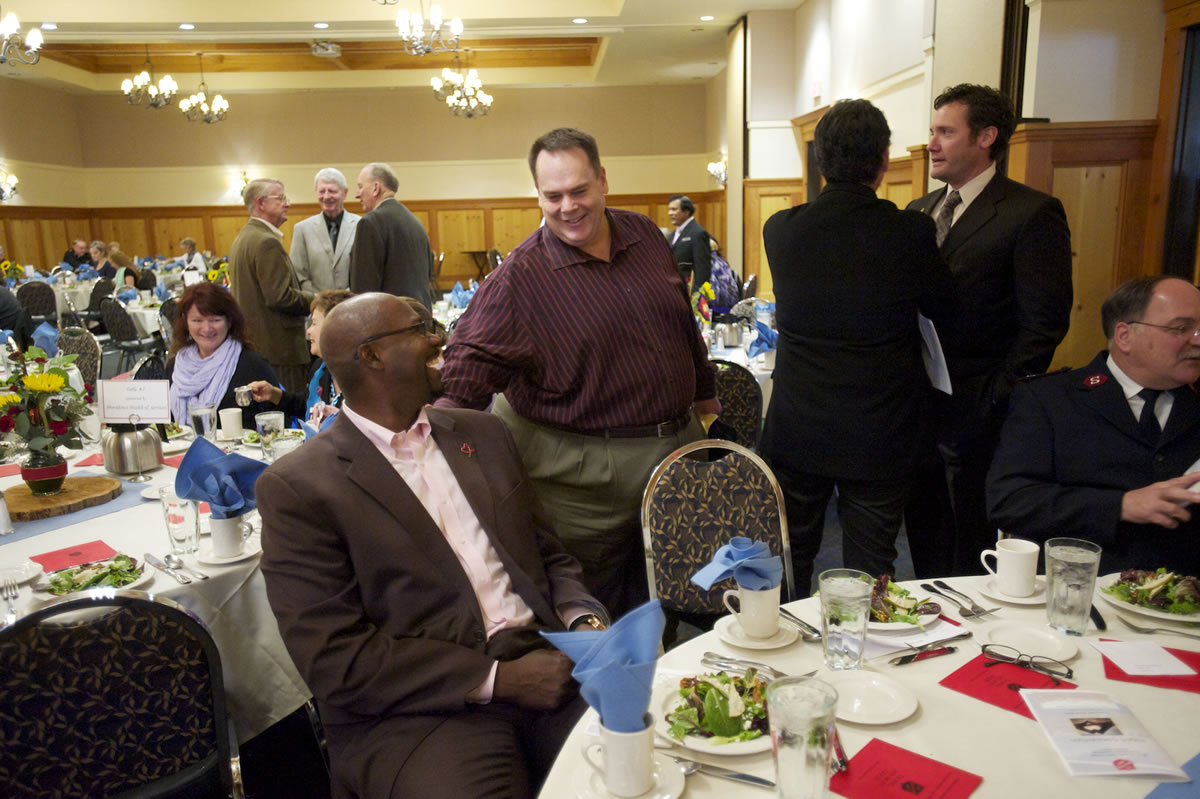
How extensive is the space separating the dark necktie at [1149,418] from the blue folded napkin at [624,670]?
159cm

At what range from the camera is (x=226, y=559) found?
2.09 meters

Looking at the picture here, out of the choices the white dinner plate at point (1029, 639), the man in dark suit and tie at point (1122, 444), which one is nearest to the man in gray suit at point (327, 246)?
the man in dark suit and tie at point (1122, 444)

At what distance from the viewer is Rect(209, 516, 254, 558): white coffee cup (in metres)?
2.10

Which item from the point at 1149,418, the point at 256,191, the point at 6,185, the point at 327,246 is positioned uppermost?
the point at 6,185

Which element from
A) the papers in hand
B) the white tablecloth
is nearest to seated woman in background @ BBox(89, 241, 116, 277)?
the white tablecloth

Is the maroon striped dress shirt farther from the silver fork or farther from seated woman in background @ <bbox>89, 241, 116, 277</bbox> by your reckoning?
seated woman in background @ <bbox>89, 241, 116, 277</bbox>

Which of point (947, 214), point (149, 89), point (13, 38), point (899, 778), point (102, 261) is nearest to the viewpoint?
point (899, 778)

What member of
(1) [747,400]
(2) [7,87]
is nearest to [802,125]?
(1) [747,400]

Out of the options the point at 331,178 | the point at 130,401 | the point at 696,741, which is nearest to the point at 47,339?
the point at 331,178

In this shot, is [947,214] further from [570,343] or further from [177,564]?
[177,564]

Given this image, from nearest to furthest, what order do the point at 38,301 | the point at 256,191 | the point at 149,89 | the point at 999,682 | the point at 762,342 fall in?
the point at 999,682, the point at 762,342, the point at 256,191, the point at 38,301, the point at 149,89

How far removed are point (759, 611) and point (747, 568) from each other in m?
0.08

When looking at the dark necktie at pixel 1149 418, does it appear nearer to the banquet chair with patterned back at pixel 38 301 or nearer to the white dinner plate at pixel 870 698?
the white dinner plate at pixel 870 698

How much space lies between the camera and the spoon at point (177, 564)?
2018 mm
